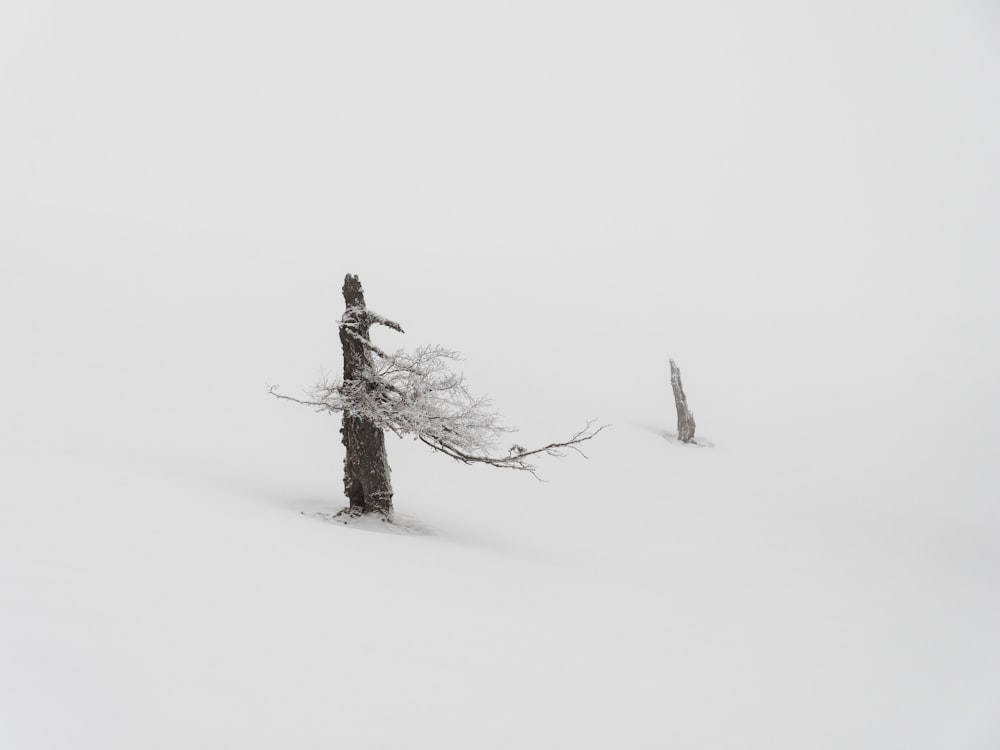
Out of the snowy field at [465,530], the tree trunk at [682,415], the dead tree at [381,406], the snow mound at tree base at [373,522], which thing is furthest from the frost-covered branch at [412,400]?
the tree trunk at [682,415]

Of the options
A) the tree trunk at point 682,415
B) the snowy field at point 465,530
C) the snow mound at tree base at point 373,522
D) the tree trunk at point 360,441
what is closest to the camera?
the snowy field at point 465,530

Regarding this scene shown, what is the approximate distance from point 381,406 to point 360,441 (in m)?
0.73

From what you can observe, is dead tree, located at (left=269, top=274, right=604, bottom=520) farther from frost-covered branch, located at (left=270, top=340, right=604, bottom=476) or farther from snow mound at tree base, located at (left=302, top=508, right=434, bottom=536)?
snow mound at tree base, located at (left=302, top=508, right=434, bottom=536)

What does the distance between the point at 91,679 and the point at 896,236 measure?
214466mm

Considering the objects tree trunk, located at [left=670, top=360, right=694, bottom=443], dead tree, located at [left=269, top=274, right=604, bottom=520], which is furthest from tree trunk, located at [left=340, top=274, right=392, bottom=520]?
tree trunk, located at [left=670, top=360, right=694, bottom=443]

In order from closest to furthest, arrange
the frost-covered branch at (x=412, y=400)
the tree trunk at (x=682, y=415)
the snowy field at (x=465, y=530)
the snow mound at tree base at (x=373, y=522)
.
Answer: the snowy field at (x=465, y=530)
the snow mound at tree base at (x=373, y=522)
the frost-covered branch at (x=412, y=400)
the tree trunk at (x=682, y=415)

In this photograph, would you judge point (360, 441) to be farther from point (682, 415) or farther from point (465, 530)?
point (682, 415)

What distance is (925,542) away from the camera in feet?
68.2

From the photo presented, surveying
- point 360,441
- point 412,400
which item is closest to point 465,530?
point 360,441

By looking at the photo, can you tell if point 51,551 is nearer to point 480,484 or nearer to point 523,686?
point 523,686

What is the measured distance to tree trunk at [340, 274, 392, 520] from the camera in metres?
11.3

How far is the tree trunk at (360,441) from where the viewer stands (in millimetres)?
11320

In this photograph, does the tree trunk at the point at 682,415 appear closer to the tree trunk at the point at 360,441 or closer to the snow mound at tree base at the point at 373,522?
the snow mound at tree base at the point at 373,522

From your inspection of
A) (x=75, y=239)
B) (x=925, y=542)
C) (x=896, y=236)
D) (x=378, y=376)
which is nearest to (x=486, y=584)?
(x=378, y=376)
